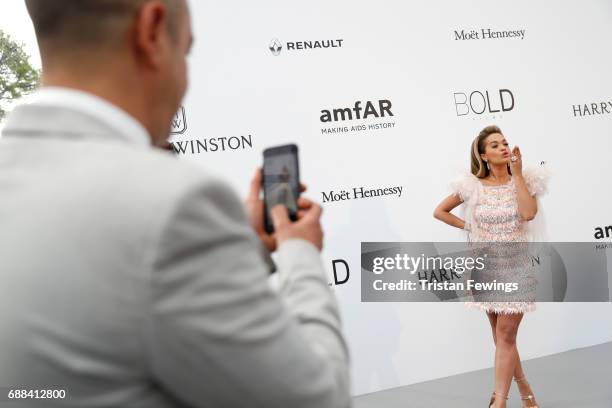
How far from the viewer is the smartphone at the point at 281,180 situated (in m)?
0.95

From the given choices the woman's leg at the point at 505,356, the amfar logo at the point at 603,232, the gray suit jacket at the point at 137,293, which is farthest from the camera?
the amfar logo at the point at 603,232

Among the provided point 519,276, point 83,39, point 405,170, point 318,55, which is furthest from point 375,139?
point 83,39

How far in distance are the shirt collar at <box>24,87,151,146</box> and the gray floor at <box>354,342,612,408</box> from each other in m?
3.64

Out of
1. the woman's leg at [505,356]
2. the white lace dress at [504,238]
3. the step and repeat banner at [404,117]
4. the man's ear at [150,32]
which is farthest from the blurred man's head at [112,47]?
the step and repeat banner at [404,117]

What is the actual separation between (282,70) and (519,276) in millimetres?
2064

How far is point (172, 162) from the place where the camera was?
0.62m

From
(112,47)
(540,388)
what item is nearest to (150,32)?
(112,47)

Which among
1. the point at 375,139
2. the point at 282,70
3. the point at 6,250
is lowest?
the point at 6,250

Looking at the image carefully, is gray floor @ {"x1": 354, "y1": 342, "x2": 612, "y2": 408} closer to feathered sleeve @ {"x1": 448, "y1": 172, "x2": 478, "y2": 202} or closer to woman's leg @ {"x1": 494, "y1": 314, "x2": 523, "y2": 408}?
woman's leg @ {"x1": 494, "y1": 314, "x2": 523, "y2": 408}

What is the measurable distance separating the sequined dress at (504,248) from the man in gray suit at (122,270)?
3.22 m

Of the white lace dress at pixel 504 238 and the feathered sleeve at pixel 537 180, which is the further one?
the feathered sleeve at pixel 537 180

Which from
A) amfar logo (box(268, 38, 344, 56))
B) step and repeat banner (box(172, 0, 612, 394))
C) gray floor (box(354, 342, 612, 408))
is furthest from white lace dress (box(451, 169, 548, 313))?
amfar logo (box(268, 38, 344, 56))

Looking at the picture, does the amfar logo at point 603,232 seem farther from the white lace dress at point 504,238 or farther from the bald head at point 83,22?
the bald head at point 83,22

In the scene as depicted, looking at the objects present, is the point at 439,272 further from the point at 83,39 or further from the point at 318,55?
the point at 83,39
